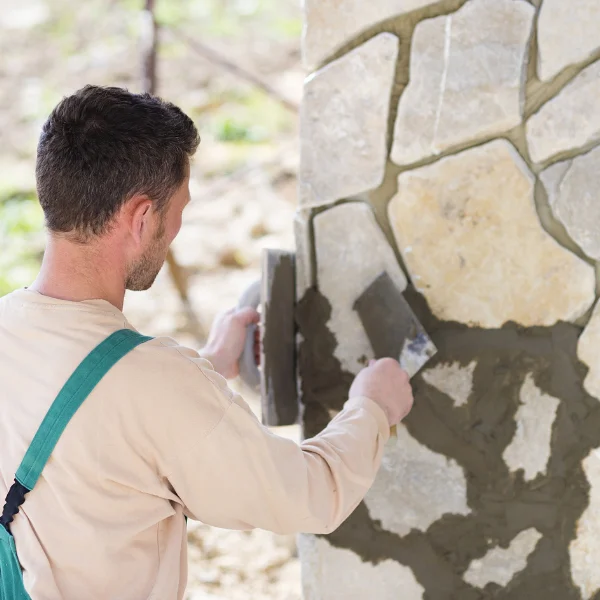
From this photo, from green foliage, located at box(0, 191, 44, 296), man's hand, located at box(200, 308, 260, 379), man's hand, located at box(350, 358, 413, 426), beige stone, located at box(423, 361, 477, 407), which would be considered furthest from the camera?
green foliage, located at box(0, 191, 44, 296)

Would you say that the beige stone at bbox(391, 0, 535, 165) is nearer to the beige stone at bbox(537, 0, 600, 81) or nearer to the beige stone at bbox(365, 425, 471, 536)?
the beige stone at bbox(537, 0, 600, 81)

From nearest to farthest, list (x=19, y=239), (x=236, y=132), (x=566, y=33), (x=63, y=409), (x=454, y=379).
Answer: (x=63, y=409)
(x=566, y=33)
(x=454, y=379)
(x=19, y=239)
(x=236, y=132)

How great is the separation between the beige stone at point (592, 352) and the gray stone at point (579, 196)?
5.9 inches

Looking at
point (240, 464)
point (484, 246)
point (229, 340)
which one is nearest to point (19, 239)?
point (229, 340)

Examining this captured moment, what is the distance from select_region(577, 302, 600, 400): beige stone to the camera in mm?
1771

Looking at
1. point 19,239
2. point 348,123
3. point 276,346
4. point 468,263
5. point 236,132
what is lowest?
point 276,346

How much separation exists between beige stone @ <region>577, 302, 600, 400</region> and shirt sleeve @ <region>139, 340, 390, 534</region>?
2.09 feet

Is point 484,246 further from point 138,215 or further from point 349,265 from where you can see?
point 138,215

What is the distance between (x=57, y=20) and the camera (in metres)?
8.98

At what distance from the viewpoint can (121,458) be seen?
1.31m

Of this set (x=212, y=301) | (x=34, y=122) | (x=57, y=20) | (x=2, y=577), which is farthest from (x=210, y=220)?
(x=2, y=577)

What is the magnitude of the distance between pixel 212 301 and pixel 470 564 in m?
3.59

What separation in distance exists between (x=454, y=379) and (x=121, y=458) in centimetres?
88

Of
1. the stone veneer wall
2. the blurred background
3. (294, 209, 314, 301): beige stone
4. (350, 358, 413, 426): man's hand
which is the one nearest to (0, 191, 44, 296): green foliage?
the blurred background
